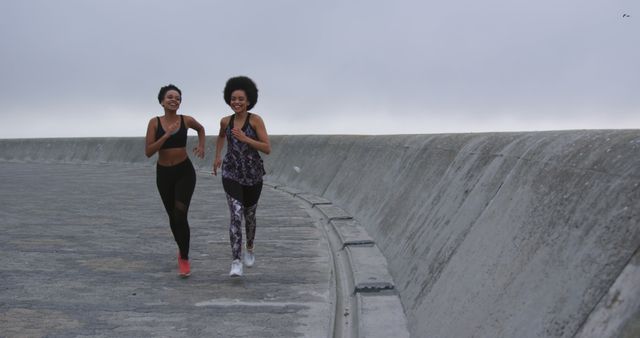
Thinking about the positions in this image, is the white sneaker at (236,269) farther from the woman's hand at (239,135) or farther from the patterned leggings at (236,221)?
the woman's hand at (239,135)

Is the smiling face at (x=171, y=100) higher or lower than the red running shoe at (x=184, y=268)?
higher

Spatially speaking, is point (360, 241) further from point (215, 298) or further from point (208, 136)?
point (208, 136)

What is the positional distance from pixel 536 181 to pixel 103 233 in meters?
6.51

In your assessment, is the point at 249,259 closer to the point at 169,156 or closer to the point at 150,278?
the point at 150,278

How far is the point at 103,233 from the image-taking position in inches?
349

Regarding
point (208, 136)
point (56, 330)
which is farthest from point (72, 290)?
point (208, 136)

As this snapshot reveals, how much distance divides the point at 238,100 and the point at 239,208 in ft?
3.18

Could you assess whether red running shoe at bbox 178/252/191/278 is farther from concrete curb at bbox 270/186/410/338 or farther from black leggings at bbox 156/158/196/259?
concrete curb at bbox 270/186/410/338

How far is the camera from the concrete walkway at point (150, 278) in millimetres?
4715

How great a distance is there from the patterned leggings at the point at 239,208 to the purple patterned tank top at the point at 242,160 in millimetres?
69

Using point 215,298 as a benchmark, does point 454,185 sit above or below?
above

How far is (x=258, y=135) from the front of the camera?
6.50 meters

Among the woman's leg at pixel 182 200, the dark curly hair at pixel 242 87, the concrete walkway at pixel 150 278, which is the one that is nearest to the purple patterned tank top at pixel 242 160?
the dark curly hair at pixel 242 87

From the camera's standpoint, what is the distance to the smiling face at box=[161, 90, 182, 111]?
21.6ft
